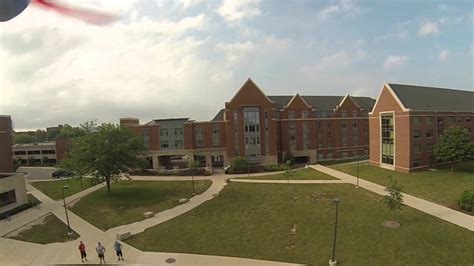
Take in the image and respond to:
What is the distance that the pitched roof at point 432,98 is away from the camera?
39.7 metres

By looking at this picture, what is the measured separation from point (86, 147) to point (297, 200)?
20.8 metres

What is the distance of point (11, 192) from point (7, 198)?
1.98ft

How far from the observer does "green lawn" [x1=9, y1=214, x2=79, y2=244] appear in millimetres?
20797

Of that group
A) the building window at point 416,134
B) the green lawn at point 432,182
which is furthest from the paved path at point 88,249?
the building window at point 416,134

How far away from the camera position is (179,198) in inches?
1205

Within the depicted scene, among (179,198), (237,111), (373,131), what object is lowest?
(179,198)

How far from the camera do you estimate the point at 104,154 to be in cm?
3095

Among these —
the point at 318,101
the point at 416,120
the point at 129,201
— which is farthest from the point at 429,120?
the point at 129,201

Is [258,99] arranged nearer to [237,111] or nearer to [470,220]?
[237,111]

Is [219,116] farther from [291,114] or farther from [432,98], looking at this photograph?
[432,98]

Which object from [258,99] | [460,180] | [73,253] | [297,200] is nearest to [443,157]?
[460,180]

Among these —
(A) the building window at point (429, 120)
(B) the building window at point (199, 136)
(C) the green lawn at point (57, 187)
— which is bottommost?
(C) the green lawn at point (57, 187)

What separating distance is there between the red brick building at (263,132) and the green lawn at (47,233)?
30.1m

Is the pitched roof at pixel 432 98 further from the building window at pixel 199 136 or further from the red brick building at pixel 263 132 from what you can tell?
the building window at pixel 199 136
